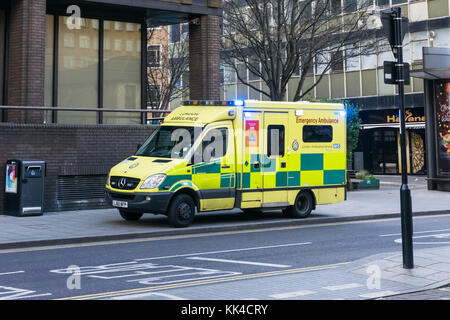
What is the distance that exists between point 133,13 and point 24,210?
8033 millimetres

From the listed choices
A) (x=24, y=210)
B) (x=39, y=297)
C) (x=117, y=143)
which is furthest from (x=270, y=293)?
(x=117, y=143)

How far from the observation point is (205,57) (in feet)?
70.5

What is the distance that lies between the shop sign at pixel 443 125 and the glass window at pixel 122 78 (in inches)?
491

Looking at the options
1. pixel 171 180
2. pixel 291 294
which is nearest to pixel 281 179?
pixel 171 180

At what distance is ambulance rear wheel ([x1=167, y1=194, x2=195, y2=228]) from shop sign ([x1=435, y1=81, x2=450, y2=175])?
49.6ft

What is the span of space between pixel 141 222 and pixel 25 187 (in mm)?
3235

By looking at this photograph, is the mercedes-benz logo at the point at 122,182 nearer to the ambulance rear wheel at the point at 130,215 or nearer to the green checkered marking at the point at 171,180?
the green checkered marking at the point at 171,180

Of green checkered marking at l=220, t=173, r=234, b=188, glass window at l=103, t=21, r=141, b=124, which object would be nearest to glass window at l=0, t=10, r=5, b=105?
glass window at l=103, t=21, r=141, b=124

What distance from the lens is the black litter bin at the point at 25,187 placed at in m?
16.4

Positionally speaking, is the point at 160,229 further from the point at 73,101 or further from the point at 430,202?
the point at 430,202

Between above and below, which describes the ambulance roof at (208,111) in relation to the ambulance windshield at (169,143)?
above

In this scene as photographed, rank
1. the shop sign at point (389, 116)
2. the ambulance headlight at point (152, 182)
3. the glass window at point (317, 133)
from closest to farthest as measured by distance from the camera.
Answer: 1. the ambulance headlight at point (152, 182)
2. the glass window at point (317, 133)
3. the shop sign at point (389, 116)

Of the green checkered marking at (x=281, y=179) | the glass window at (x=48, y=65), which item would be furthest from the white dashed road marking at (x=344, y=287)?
the glass window at (x=48, y=65)

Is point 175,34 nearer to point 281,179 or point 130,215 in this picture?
point 281,179
